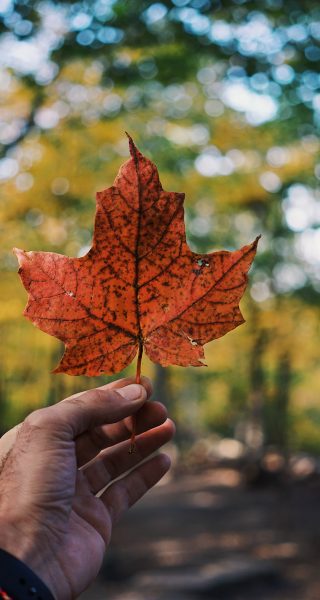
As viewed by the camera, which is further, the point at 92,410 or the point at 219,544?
the point at 219,544

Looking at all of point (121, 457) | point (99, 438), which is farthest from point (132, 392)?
point (121, 457)

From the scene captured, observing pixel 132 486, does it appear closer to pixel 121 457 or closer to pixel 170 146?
pixel 121 457

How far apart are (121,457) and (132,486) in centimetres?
9

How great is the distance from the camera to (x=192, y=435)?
2423cm

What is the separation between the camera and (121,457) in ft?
5.57

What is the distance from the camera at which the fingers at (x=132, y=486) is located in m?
1.62

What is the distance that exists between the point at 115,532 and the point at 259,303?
555cm

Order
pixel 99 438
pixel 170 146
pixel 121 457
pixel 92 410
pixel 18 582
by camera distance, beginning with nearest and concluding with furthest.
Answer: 1. pixel 18 582
2. pixel 92 410
3. pixel 99 438
4. pixel 121 457
5. pixel 170 146

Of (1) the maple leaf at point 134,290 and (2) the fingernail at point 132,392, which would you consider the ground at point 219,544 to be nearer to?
(2) the fingernail at point 132,392

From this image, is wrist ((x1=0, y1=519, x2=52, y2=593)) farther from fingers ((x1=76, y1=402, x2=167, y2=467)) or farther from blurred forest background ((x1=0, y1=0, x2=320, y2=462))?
blurred forest background ((x1=0, y1=0, x2=320, y2=462))

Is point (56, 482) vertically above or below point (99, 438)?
above

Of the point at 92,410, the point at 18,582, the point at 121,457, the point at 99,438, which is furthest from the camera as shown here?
the point at 121,457

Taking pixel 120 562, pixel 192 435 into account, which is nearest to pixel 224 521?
pixel 120 562

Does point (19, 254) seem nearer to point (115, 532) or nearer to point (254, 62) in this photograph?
point (254, 62)
